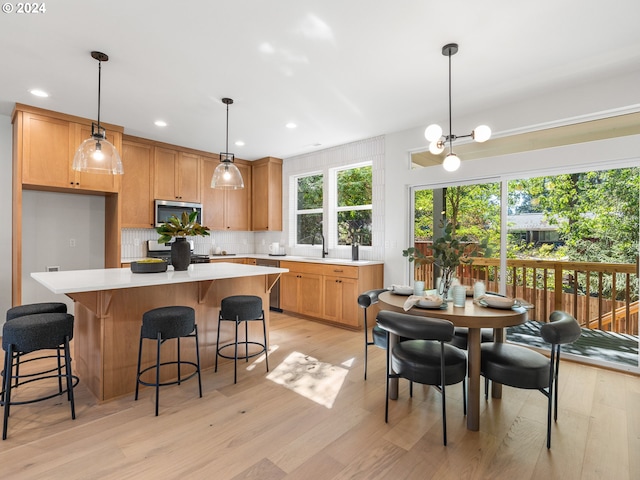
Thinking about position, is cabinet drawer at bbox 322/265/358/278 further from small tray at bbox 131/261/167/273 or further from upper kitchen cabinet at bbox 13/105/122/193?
upper kitchen cabinet at bbox 13/105/122/193

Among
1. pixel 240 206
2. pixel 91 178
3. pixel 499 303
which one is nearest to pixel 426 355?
pixel 499 303

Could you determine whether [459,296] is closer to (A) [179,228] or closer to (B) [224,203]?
(A) [179,228]

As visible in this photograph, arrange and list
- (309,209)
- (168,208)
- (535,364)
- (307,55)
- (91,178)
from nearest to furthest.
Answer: (535,364) < (307,55) < (91,178) < (168,208) < (309,209)

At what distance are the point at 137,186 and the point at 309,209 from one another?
265 cm

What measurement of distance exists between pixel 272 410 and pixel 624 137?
3.77 m

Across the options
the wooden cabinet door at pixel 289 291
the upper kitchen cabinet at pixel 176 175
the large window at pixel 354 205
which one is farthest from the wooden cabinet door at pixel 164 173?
the large window at pixel 354 205

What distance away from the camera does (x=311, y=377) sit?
2.90 metres

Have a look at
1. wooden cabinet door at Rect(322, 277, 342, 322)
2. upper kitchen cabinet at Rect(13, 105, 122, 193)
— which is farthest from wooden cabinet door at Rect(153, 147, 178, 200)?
wooden cabinet door at Rect(322, 277, 342, 322)

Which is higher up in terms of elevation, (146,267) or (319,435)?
(146,267)

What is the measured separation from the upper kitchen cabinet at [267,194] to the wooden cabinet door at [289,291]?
114 cm

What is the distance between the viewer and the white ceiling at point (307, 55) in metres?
2.15

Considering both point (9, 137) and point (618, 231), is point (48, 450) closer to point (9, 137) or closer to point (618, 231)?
point (9, 137)

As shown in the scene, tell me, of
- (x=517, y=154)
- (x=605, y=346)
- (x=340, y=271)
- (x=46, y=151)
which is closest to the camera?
(x=605, y=346)

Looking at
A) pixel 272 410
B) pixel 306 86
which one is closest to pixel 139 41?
pixel 306 86
